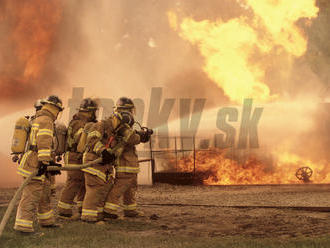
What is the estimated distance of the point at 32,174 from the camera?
592cm

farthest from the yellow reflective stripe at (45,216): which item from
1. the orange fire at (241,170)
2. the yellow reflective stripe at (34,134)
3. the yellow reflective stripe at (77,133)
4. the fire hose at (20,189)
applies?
the orange fire at (241,170)

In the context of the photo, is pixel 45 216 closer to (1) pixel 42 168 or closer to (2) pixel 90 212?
(2) pixel 90 212

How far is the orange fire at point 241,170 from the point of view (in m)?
14.3

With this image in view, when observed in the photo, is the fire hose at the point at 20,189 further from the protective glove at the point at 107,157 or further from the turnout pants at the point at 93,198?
the turnout pants at the point at 93,198

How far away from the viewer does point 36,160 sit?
6227mm

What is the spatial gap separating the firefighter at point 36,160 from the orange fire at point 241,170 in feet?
28.1

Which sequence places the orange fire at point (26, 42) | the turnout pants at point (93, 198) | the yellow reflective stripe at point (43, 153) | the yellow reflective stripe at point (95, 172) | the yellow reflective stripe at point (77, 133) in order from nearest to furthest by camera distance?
the yellow reflective stripe at point (43, 153) → the turnout pants at point (93, 198) → the yellow reflective stripe at point (95, 172) → the yellow reflective stripe at point (77, 133) → the orange fire at point (26, 42)

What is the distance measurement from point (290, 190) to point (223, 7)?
11481 millimetres

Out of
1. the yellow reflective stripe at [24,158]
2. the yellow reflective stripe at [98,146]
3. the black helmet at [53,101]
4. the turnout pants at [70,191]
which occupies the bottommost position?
the turnout pants at [70,191]

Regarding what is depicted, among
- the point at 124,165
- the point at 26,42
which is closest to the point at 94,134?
the point at 124,165

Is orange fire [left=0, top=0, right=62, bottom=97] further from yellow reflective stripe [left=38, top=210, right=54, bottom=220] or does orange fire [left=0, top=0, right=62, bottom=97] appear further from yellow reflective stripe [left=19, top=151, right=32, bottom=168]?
yellow reflective stripe [left=19, top=151, right=32, bottom=168]

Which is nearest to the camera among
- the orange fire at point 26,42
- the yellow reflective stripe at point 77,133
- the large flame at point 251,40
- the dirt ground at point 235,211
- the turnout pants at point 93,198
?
the dirt ground at point 235,211

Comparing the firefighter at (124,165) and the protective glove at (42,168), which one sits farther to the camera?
the firefighter at (124,165)

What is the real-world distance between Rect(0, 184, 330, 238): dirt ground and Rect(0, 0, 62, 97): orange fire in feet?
35.4
